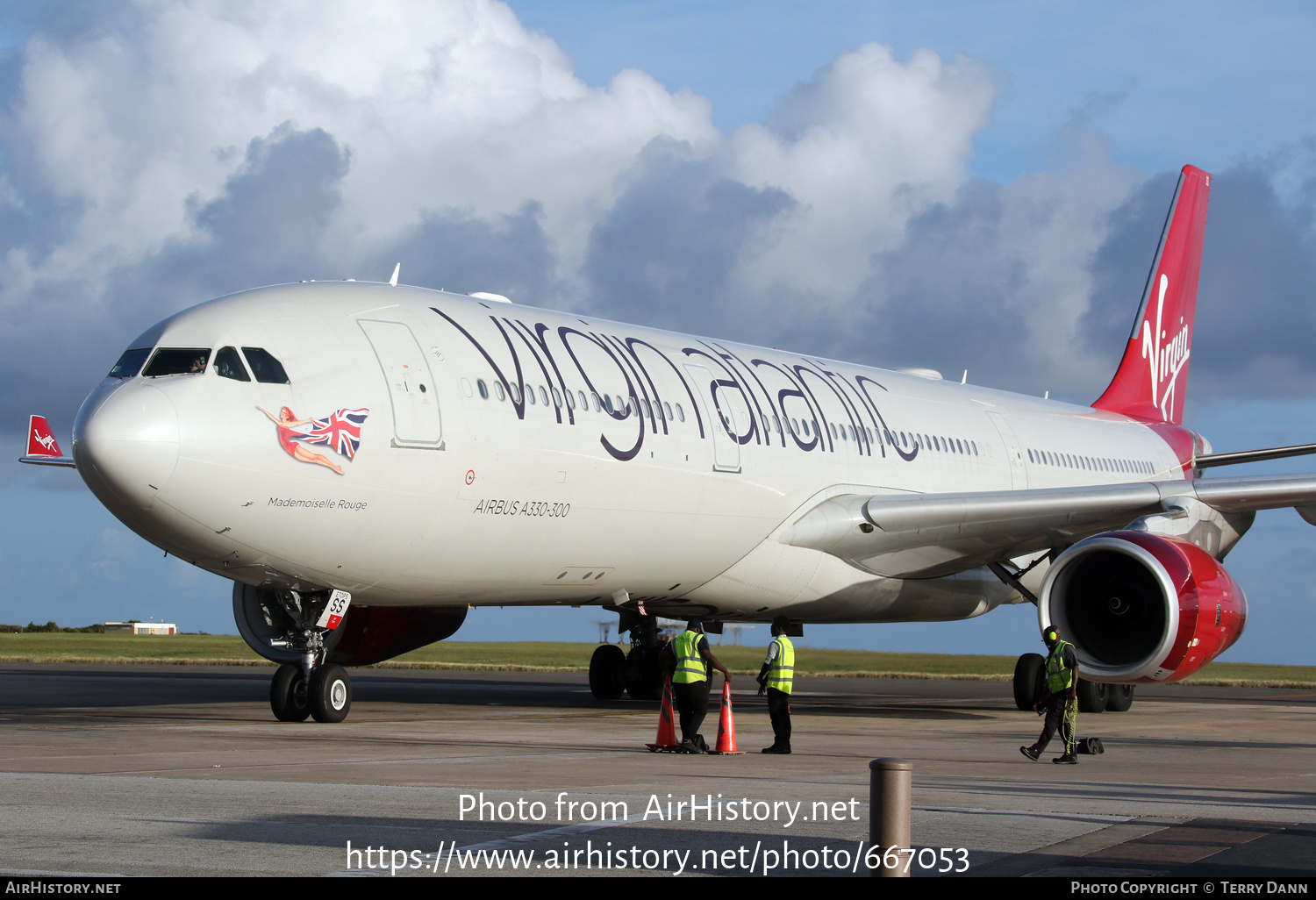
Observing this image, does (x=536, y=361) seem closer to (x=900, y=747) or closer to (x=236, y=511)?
(x=236, y=511)

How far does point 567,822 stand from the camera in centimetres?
687

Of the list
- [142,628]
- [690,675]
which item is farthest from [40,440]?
[142,628]

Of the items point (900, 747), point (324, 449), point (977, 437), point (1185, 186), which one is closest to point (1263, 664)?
point (1185, 186)

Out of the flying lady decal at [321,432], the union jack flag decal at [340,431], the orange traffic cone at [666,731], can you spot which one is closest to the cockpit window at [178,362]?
the flying lady decal at [321,432]

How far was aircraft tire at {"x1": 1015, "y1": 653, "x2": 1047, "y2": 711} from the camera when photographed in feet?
60.1

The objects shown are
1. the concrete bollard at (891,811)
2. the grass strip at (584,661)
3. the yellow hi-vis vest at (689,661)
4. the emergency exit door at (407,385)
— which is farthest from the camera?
the grass strip at (584,661)

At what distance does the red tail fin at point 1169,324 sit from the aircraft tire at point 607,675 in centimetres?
998

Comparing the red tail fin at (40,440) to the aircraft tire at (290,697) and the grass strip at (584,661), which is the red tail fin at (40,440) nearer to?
the aircraft tire at (290,697)

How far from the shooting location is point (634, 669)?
1948 cm

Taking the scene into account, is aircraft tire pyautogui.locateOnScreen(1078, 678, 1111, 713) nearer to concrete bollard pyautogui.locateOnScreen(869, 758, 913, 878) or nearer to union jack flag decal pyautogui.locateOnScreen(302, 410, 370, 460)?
union jack flag decal pyautogui.locateOnScreen(302, 410, 370, 460)

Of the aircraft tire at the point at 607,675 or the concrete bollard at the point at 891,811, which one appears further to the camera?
the aircraft tire at the point at 607,675

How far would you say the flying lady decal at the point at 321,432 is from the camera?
11.5 m

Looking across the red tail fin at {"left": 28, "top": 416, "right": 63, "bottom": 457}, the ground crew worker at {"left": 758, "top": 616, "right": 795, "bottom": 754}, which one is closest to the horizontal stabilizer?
the ground crew worker at {"left": 758, "top": 616, "right": 795, "bottom": 754}

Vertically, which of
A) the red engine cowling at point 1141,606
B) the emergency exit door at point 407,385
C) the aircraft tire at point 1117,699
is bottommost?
the aircraft tire at point 1117,699
